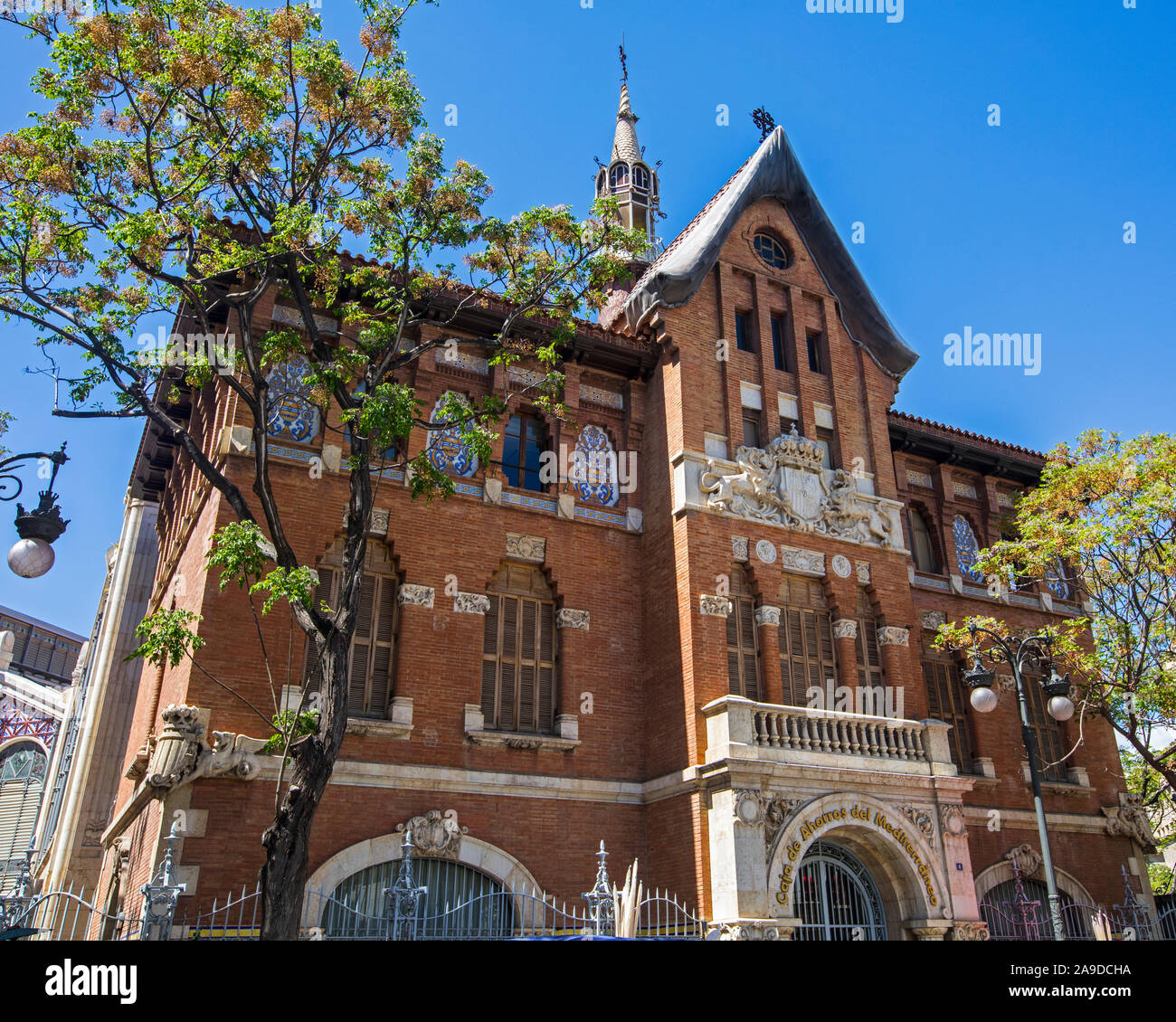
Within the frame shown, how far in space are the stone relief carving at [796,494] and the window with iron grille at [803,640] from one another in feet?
4.00

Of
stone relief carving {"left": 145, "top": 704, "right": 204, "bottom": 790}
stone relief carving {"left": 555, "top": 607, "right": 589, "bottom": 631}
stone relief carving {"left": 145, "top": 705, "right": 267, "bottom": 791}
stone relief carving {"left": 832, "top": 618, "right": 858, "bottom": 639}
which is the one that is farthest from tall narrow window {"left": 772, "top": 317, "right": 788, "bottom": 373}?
stone relief carving {"left": 145, "top": 704, "right": 204, "bottom": 790}

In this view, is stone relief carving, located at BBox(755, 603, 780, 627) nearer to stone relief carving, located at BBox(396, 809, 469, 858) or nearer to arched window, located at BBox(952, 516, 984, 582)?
stone relief carving, located at BBox(396, 809, 469, 858)

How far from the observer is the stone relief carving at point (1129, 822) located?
65.6ft

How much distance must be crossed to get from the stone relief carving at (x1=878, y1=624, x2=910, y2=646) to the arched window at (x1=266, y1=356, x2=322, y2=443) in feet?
35.7

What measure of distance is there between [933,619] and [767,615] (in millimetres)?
5466

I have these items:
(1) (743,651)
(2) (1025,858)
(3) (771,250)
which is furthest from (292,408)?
(2) (1025,858)

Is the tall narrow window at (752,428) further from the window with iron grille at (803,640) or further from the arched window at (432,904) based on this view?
the arched window at (432,904)

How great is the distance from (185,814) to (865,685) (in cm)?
1161

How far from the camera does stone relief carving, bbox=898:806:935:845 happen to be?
15.6 meters

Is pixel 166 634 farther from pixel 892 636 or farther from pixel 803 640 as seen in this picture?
pixel 892 636

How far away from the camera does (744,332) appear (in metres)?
19.8

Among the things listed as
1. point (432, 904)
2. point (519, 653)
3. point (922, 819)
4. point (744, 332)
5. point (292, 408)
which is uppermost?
point (744, 332)
